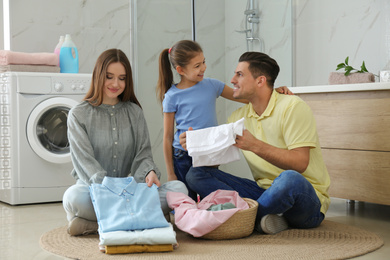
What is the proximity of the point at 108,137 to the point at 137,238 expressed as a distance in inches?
26.0

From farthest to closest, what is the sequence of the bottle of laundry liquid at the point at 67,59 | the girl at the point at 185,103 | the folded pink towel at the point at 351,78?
the bottle of laundry liquid at the point at 67,59 < the folded pink towel at the point at 351,78 < the girl at the point at 185,103

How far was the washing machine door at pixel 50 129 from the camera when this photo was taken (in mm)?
3510

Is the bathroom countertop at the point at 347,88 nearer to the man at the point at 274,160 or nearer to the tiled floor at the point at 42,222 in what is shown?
the man at the point at 274,160

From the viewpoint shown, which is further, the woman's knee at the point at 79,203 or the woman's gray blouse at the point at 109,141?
the woman's gray blouse at the point at 109,141

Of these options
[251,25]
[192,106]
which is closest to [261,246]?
[192,106]

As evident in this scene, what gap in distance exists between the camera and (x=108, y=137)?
8.57 feet

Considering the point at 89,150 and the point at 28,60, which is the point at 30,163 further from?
the point at 89,150

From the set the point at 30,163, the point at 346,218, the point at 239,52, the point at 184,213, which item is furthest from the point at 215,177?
the point at 239,52

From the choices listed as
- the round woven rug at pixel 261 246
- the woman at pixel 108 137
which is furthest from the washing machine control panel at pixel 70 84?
the round woven rug at pixel 261 246

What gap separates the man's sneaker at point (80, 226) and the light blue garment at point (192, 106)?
A: 58cm

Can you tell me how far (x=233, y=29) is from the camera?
4.22 m

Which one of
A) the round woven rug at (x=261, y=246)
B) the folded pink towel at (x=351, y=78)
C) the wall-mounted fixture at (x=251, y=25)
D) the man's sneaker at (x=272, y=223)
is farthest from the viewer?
the wall-mounted fixture at (x=251, y=25)

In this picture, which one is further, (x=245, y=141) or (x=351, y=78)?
(x=351, y=78)

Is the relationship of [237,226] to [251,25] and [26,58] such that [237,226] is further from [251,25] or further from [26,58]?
[251,25]
